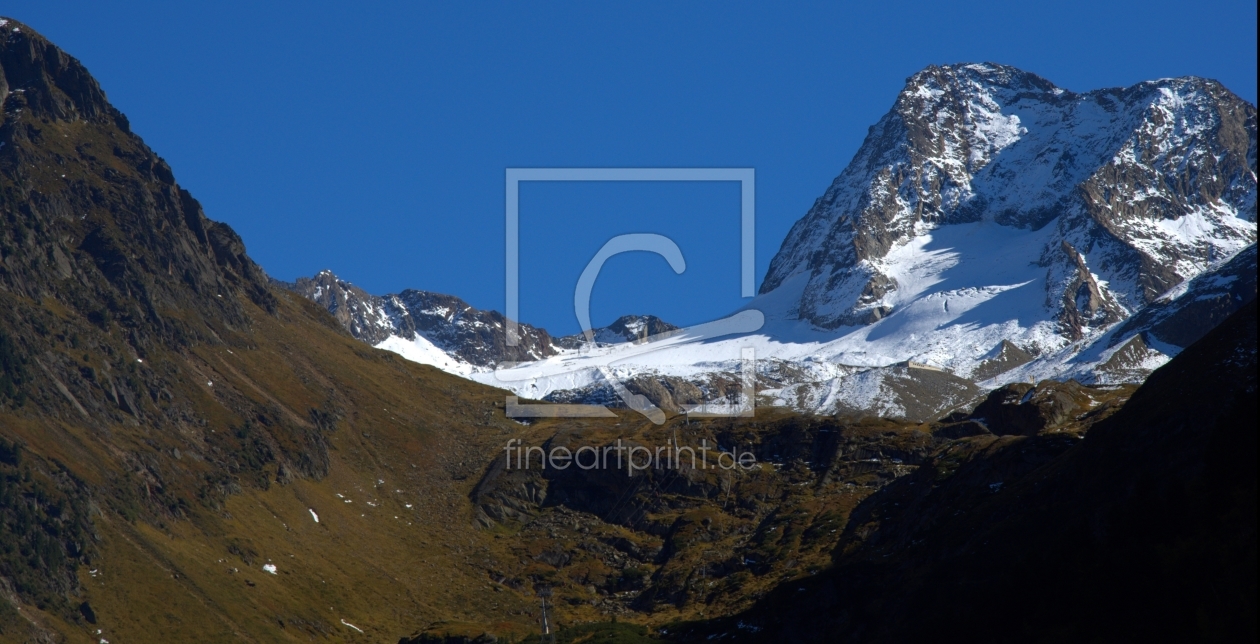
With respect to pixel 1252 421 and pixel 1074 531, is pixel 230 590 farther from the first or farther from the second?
pixel 1252 421

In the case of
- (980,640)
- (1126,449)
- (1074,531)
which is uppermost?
(1126,449)

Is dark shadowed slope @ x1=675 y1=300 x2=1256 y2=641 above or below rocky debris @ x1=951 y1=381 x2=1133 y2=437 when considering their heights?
below

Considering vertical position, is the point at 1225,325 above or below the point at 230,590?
above

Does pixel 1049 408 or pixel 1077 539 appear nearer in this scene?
pixel 1077 539

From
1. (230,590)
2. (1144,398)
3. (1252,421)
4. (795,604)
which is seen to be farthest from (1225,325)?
(230,590)

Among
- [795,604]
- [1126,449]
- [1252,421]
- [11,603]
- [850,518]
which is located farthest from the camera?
[850,518]

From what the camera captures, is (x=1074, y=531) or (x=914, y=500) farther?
(x=914, y=500)

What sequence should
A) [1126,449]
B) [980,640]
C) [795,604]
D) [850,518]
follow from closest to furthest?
[980,640] < [1126,449] < [795,604] < [850,518]

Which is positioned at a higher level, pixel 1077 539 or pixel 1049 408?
pixel 1049 408

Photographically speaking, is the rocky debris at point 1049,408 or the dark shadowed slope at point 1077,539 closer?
the dark shadowed slope at point 1077,539

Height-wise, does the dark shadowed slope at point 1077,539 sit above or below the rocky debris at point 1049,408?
below

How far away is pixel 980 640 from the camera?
103188 millimetres

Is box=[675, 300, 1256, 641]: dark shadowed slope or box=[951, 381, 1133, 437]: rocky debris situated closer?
box=[675, 300, 1256, 641]: dark shadowed slope

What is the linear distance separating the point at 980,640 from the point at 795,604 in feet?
156
